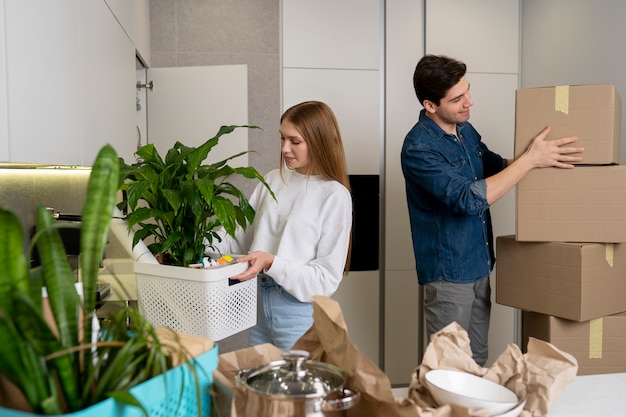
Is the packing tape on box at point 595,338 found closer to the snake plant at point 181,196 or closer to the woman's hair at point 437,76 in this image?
the woman's hair at point 437,76

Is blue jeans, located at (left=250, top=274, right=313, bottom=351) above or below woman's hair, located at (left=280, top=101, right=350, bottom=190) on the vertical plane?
below

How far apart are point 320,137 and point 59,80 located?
736 mm

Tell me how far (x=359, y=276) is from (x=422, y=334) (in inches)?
19.2

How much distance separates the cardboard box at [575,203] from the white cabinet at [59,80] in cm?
140

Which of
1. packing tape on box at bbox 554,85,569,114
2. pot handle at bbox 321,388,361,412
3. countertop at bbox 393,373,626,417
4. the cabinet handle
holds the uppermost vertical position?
the cabinet handle

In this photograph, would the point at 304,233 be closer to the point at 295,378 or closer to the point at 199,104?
the point at 295,378

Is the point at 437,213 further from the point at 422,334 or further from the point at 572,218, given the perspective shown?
the point at 422,334

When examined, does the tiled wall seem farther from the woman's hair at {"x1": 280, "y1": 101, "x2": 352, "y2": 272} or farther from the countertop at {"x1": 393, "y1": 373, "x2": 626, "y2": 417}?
the countertop at {"x1": 393, "y1": 373, "x2": 626, "y2": 417}

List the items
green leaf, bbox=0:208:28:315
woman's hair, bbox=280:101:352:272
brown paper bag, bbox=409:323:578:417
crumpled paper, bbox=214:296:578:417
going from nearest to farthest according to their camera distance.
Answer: green leaf, bbox=0:208:28:315, crumpled paper, bbox=214:296:578:417, brown paper bag, bbox=409:323:578:417, woman's hair, bbox=280:101:352:272

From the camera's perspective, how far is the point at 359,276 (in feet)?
11.5

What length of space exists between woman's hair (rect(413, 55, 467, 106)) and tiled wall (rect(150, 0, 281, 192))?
1178 mm

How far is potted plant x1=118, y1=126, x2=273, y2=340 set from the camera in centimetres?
140

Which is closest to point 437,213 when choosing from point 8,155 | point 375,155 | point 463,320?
point 463,320

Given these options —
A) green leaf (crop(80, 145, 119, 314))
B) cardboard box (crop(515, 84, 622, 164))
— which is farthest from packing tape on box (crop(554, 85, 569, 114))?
green leaf (crop(80, 145, 119, 314))
